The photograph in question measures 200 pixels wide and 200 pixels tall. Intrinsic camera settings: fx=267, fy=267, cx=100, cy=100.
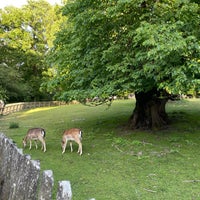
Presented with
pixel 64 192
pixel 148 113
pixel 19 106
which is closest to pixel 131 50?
pixel 148 113

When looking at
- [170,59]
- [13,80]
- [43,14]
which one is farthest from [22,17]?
[170,59]

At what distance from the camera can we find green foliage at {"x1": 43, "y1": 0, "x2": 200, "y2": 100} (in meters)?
6.41

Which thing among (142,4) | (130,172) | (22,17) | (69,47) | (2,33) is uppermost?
(22,17)

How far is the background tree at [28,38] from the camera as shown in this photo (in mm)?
32969

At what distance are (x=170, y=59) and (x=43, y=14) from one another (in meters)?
31.1

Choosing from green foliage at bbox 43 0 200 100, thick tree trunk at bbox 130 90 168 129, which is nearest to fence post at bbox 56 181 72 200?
green foliage at bbox 43 0 200 100

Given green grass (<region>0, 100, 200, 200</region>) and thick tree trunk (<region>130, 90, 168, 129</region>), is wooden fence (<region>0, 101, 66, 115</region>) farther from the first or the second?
thick tree trunk (<region>130, 90, 168, 129</region>)

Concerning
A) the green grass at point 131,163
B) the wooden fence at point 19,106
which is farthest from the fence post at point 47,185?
the wooden fence at point 19,106

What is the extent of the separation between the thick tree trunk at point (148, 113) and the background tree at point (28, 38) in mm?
22126

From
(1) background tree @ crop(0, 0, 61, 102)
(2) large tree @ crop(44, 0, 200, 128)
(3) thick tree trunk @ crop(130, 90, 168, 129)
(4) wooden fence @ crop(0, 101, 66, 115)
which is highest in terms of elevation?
(1) background tree @ crop(0, 0, 61, 102)

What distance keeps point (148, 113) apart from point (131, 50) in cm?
A: 355

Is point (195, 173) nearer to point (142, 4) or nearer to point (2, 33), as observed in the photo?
point (142, 4)

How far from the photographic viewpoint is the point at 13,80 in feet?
89.8

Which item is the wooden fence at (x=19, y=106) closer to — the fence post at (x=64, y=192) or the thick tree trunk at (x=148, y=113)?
the thick tree trunk at (x=148, y=113)
